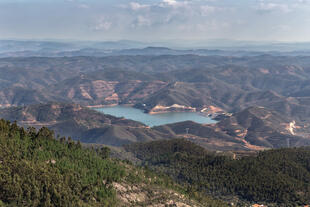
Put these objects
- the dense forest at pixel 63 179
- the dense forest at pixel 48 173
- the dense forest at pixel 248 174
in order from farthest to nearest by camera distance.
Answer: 1. the dense forest at pixel 248 174
2. the dense forest at pixel 63 179
3. the dense forest at pixel 48 173

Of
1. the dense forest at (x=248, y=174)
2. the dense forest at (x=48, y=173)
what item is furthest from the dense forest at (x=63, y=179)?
the dense forest at (x=248, y=174)

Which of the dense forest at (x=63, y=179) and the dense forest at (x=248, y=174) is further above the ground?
the dense forest at (x=63, y=179)

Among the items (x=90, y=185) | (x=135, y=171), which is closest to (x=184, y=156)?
(x=135, y=171)

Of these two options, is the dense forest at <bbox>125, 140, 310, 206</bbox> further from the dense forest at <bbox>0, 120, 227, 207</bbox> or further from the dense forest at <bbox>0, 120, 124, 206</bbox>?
the dense forest at <bbox>0, 120, 124, 206</bbox>

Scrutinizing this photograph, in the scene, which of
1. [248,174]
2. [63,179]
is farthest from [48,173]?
[248,174]

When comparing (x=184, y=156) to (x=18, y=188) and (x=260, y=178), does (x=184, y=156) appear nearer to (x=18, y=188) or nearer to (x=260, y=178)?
(x=260, y=178)

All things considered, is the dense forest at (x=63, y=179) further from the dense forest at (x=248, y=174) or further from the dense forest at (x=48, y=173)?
the dense forest at (x=248, y=174)
